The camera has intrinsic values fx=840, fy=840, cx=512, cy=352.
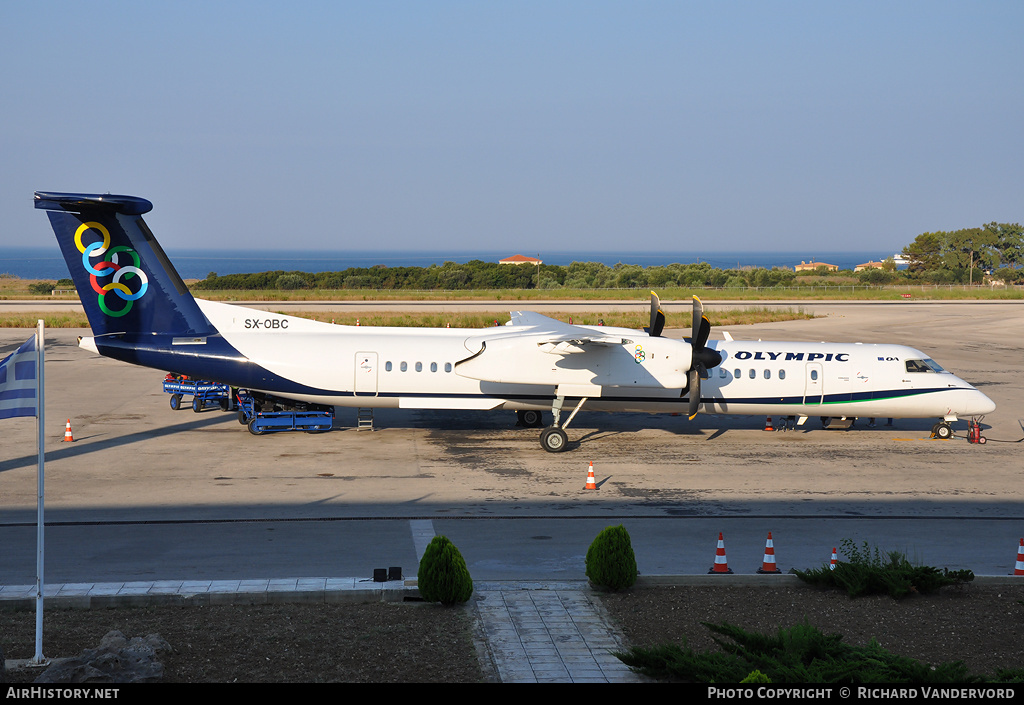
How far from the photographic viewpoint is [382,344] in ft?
75.0

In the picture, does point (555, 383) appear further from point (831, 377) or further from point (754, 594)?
point (754, 594)

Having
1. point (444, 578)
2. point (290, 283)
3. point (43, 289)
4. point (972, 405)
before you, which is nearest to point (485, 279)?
point (290, 283)

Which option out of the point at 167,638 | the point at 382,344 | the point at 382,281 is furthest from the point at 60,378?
the point at 382,281

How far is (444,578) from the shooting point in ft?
35.4

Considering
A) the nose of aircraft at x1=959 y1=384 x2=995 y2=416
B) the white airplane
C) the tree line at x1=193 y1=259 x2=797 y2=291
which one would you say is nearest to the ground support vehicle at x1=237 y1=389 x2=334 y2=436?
the white airplane

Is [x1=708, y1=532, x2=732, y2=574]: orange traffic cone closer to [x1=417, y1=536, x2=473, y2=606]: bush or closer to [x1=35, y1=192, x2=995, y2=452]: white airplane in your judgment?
[x1=417, y1=536, x2=473, y2=606]: bush

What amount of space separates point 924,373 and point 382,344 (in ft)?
50.2

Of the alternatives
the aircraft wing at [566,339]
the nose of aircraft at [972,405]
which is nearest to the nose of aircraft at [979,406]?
the nose of aircraft at [972,405]

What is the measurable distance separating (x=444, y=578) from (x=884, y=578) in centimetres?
607

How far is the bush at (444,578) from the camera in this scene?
1083 cm

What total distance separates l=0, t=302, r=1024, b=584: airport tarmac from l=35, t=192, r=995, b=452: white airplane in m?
1.17

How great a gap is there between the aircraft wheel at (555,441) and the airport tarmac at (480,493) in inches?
15.3

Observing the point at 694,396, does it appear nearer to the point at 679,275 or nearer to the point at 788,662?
the point at 788,662

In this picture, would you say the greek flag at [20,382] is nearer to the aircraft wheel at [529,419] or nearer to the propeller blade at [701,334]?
the propeller blade at [701,334]
